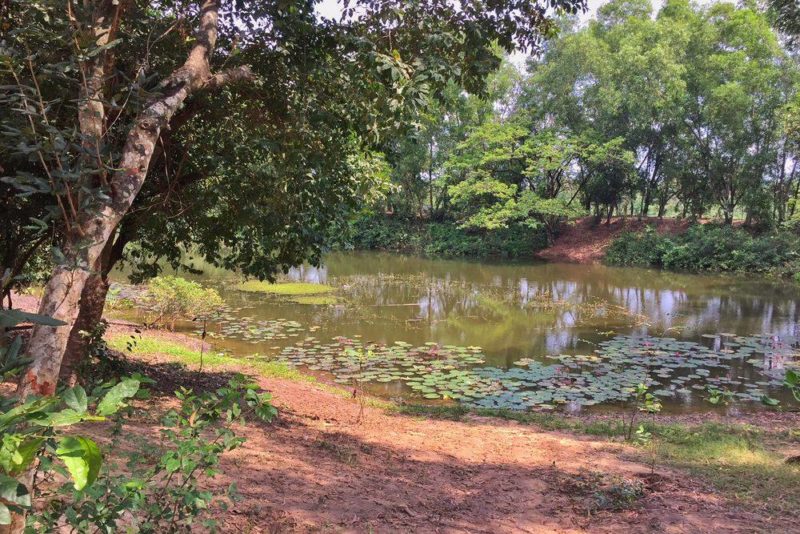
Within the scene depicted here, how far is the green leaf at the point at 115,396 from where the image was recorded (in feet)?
3.86

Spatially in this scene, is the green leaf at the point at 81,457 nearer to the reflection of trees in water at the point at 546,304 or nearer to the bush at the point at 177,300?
the reflection of trees in water at the point at 546,304

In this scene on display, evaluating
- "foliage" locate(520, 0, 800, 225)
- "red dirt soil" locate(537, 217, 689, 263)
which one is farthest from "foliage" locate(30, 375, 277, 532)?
"red dirt soil" locate(537, 217, 689, 263)

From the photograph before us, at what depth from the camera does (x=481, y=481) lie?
435cm

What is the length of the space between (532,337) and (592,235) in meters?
21.5

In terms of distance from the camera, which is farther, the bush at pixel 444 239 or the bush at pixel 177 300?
the bush at pixel 444 239

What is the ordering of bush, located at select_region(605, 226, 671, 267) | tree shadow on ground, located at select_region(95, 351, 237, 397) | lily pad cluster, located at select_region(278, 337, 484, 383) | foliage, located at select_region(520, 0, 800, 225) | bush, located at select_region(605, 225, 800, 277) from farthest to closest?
bush, located at select_region(605, 226, 671, 267)
foliage, located at select_region(520, 0, 800, 225)
bush, located at select_region(605, 225, 800, 277)
lily pad cluster, located at select_region(278, 337, 484, 383)
tree shadow on ground, located at select_region(95, 351, 237, 397)

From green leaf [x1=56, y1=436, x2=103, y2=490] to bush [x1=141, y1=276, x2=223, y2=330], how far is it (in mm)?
11179

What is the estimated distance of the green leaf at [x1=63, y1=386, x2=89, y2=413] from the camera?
1094mm

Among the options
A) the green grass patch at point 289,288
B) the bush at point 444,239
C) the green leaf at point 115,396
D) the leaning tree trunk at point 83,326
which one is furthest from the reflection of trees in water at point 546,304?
the green leaf at point 115,396

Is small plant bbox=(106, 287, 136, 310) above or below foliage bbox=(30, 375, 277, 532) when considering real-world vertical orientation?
below

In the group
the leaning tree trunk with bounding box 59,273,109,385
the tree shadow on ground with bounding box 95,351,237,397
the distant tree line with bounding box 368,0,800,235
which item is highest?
the distant tree line with bounding box 368,0,800,235

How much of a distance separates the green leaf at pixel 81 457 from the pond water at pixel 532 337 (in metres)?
6.63

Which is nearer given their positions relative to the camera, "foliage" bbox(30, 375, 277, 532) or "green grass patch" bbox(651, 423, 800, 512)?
"foliage" bbox(30, 375, 277, 532)

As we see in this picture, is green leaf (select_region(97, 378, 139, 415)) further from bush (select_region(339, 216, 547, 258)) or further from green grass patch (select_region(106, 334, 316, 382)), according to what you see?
bush (select_region(339, 216, 547, 258))
